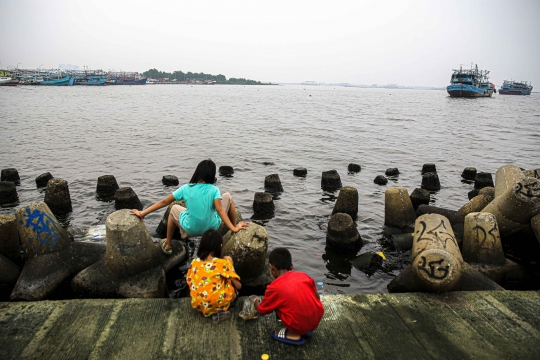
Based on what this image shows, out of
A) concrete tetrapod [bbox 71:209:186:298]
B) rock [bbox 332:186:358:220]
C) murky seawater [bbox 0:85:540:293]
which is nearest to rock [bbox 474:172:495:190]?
murky seawater [bbox 0:85:540:293]

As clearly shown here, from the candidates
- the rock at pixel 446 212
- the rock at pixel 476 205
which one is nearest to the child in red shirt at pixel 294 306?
the rock at pixel 446 212

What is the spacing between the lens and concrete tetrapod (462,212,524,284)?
5922 mm

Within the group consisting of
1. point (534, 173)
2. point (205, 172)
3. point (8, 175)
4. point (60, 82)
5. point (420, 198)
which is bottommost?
point (8, 175)

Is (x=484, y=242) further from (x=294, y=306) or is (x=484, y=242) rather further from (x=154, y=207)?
(x=154, y=207)

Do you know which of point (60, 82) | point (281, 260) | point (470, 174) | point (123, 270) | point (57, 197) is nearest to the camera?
point (281, 260)

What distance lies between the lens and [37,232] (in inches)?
218

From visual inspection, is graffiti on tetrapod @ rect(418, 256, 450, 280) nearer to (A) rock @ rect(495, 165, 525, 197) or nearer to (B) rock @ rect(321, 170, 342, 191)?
(A) rock @ rect(495, 165, 525, 197)

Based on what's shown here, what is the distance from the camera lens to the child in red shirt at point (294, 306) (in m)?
3.74

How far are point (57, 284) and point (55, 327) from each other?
1.40 meters

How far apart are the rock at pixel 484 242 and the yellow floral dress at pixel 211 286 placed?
4.02 m

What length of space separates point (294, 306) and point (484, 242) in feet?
12.6

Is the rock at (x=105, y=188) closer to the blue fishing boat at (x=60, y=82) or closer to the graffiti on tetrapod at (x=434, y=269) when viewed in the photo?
the graffiti on tetrapod at (x=434, y=269)

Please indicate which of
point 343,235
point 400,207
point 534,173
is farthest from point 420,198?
point 343,235

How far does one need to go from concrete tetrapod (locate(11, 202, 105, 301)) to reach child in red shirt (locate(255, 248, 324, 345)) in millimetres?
3174
